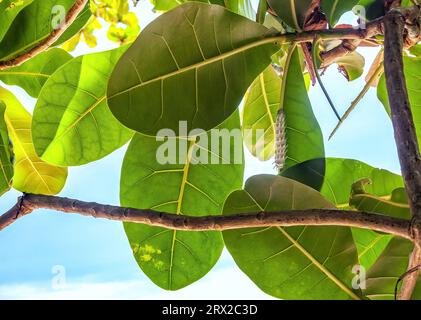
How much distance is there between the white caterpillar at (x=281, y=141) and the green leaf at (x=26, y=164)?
1.46 ft

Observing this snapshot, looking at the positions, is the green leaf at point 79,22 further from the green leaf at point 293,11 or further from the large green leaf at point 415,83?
the large green leaf at point 415,83

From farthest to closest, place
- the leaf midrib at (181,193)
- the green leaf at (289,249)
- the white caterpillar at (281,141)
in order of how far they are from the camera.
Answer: the leaf midrib at (181,193)
the white caterpillar at (281,141)
the green leaf at (289,249)

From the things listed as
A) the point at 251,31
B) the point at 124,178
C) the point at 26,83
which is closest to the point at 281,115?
the point at 251,31

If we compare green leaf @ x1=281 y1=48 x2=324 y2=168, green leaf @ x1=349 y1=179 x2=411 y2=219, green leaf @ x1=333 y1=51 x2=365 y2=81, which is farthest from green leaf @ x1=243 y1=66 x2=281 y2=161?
green leaf @ x1=349 y1=179 x2=411 y2=219

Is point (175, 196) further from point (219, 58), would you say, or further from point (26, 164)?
point (26, 164)

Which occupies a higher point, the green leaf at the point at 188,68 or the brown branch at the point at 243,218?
the green leaf at the point at 188,68

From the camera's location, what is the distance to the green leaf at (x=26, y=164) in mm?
895

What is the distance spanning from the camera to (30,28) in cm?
76

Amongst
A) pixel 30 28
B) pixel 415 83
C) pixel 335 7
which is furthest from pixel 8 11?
pixel 415 83

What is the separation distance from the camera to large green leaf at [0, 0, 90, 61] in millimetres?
753

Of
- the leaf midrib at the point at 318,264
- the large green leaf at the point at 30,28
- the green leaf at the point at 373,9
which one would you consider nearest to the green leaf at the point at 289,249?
the leaf midrib at the point at 318,264

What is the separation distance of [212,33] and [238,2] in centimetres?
19

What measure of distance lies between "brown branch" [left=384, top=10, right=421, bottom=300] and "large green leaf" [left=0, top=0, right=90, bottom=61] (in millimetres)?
505
